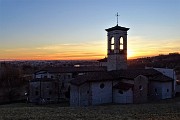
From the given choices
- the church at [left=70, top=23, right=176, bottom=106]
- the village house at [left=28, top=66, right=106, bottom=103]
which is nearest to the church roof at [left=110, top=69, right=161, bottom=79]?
the church at [left=70, top=23, right=176, bottom=106]

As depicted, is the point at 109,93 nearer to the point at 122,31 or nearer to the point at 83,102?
the point at 83,102

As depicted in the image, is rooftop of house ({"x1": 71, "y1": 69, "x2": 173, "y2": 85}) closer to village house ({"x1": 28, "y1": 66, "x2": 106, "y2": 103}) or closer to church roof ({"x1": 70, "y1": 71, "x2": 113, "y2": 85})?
church roof ({"x1": 70, "y1": 71, "x2": 113, "y2": 85})

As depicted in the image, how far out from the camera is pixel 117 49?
130 feet

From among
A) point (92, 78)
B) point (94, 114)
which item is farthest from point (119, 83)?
point (94, 114)

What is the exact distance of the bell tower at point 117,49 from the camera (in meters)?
39.8

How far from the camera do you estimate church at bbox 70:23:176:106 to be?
35406 mm

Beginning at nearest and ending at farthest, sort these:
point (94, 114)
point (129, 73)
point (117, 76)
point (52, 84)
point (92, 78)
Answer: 1. point (94, 114)
2. point (92, 78)
3. point (129, 73)
4. point (117, 76)
5. point (52, 84)

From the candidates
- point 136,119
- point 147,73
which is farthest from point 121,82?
point 136,119

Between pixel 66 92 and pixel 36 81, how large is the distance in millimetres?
5655

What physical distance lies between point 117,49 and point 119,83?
517cm

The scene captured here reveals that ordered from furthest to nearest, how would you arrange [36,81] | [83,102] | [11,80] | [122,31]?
[11,80]
[36,81]
[122,31]
[83,102]

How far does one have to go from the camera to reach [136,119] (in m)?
20.5

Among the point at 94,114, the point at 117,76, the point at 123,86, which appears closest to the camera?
the point at 94,114

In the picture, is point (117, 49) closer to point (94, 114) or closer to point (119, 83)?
point (119, 83)
